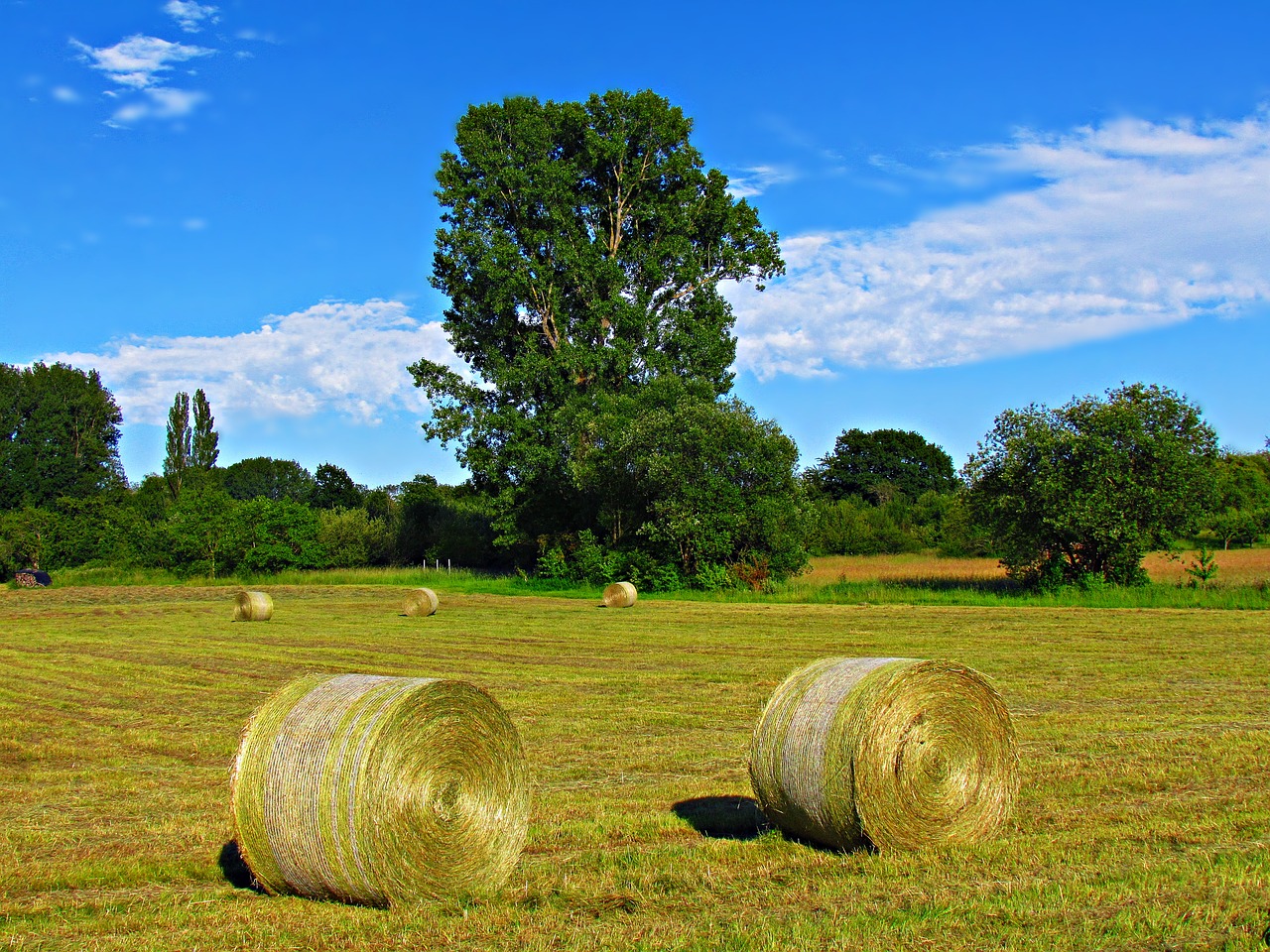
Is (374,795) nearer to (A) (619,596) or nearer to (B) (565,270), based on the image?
(A) (619,596)

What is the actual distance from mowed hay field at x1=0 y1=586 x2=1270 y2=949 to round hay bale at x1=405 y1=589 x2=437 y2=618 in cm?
1060

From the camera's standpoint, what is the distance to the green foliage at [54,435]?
84000 millimetres

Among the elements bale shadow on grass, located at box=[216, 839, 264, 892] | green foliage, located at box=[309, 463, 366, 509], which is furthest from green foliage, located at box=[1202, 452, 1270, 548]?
green foliage, located at box=[309, 463, 366, 509]

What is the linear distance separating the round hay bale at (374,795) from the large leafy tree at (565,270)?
3716 cm

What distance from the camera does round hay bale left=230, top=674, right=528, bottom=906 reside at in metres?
6.32

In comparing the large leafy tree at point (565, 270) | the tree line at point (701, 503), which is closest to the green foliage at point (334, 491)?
the tree line at point (701, 503)

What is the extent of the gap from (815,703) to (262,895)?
3916 millimetres

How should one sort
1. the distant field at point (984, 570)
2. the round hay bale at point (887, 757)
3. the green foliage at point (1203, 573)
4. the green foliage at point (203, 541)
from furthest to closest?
1. the green foliage at point (203, 541)
2. the distant field at point (984, 570)
3. the green foliage at point (1203, 573)
4. the round hay bale at point (887, 757)

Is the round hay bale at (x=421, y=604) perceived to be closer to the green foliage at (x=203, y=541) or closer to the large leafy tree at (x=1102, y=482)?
the large leafy tree at (x=1102, y=482)

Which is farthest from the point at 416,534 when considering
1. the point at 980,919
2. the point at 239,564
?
the point at 980,919

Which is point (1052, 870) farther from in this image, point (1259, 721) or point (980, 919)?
point (1259, 721)

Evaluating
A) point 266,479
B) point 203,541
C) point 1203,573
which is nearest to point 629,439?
point 1203,573

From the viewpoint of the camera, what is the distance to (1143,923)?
5758 mm

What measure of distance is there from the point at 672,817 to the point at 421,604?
80.9 feet
